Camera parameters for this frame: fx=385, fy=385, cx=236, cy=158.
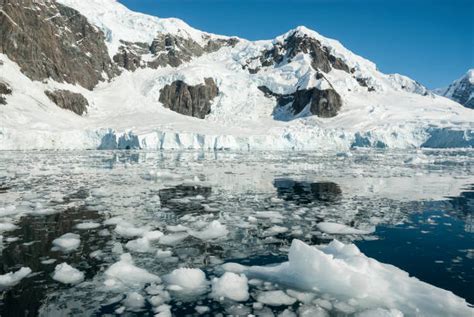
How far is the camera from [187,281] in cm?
619

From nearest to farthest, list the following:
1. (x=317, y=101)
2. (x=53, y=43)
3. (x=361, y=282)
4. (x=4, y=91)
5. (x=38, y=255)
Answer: (x=361, y=282), (x=38, y=255), (x=4, y=91), (x=53, y=43), (x=317, y=101)

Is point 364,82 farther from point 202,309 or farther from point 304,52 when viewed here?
point 202,309

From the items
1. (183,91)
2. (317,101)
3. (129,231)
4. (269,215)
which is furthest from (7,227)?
(183,91)

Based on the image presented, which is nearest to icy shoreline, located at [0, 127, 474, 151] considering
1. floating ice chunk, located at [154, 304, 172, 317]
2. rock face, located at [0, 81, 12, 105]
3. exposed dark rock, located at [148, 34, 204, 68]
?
rock face, located at [0, 81, 12, 105]

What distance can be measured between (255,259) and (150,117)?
8434 cm

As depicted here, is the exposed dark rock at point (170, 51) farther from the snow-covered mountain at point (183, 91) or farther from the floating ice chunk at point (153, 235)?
the floating ice chunk at point (153, 235)

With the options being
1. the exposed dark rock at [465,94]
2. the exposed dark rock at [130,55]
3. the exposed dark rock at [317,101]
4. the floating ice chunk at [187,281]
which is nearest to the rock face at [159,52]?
the exposed dark rock at [130,55]

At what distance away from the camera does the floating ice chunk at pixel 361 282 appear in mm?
5250

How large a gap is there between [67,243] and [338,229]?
21.0ft

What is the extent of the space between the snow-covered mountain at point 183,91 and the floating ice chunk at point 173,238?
5290cm

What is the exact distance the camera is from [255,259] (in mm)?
7492

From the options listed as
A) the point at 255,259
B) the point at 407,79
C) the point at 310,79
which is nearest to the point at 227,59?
the point at 310,79

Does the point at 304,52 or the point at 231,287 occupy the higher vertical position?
→ the point at 304,52

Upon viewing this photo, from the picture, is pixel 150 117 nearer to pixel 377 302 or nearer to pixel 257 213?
pixel 257 213
